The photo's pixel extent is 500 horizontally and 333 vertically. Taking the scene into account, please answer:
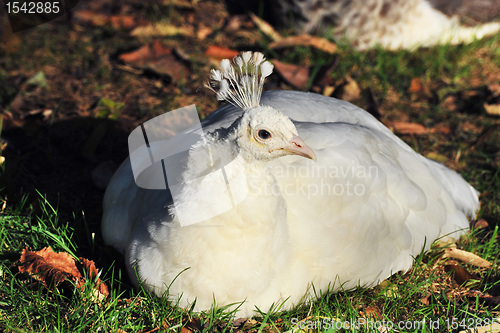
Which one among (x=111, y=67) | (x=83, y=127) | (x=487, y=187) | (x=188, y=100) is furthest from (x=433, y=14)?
(x=83, y=127)

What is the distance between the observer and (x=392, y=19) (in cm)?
509

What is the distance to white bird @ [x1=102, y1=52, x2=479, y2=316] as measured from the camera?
2.17m

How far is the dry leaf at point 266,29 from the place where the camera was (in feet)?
16.5

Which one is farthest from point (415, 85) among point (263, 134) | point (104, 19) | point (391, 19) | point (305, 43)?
point (263, 134)

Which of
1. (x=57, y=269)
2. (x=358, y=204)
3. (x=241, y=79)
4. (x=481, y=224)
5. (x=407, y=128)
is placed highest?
(x=241, y=79)

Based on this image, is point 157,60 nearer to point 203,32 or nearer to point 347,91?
point 203,32

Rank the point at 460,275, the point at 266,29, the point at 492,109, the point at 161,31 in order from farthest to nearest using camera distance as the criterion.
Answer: the point at 266,29 → the point at 161,31 → the point at 492,109 → the point at 460,275

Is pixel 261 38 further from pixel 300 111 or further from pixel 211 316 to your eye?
pixel 211 316

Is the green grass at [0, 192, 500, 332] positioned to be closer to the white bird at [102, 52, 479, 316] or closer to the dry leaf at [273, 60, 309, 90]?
the white bird at [102, 52, 479, 316]

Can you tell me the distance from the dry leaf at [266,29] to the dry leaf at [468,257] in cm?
262

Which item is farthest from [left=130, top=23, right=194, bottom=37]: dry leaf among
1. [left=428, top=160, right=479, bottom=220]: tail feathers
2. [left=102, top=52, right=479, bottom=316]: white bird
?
[left=428, top=160, right=479, bottom=220]: tail feathers

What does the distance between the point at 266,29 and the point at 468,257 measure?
287 cm

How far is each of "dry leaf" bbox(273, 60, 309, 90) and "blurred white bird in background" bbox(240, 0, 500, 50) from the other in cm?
74

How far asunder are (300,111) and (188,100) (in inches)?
56.6
